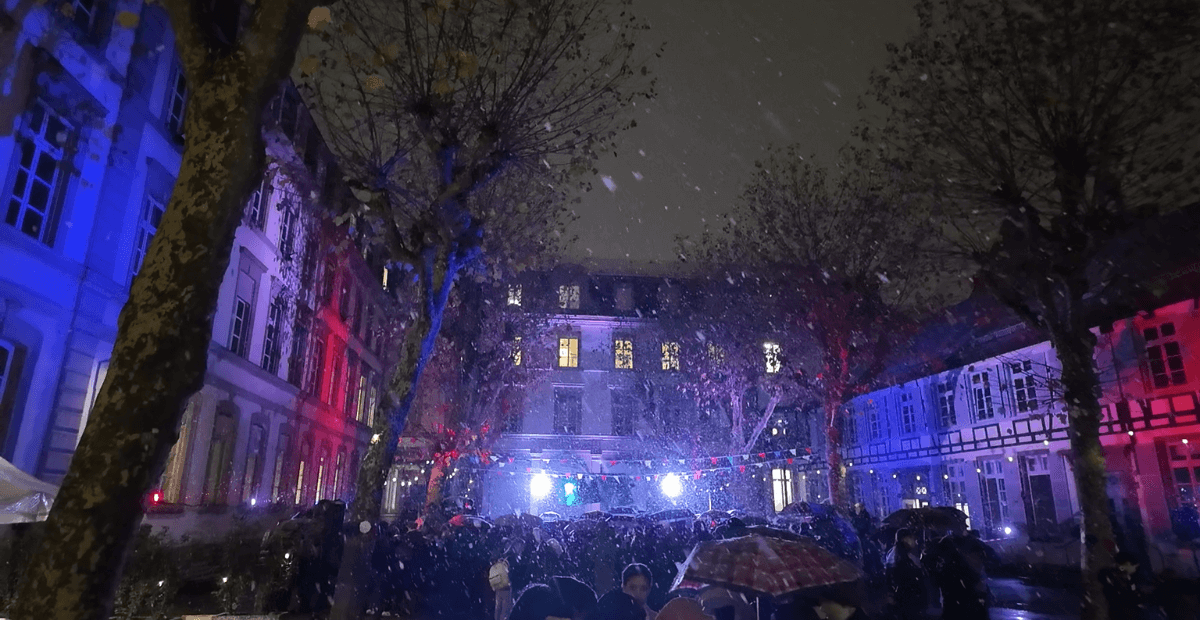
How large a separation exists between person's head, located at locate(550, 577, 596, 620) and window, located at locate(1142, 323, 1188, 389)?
1701cm

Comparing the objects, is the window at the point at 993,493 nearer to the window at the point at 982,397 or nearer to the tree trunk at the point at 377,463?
the window at the point at 982,397

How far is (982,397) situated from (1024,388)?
194 centimetres

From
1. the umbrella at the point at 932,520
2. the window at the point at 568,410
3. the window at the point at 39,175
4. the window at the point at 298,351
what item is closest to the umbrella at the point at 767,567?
the umbrella at the point at 932,520

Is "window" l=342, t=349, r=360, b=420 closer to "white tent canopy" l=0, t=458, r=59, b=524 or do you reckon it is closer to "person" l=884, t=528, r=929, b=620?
"white tent canopy" l=0, t=458, r=59, b=524

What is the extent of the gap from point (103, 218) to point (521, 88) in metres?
7.51

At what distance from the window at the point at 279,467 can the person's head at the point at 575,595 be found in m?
17.2

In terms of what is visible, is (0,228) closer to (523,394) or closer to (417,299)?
(417,299)

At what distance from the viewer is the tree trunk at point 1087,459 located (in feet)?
33.2

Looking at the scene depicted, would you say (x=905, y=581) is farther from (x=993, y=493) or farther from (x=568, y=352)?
(x=568, y=352)

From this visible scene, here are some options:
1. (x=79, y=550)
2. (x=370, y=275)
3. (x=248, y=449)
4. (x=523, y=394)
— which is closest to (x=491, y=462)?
(x=523, y=394)

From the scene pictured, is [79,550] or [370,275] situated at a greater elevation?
[370,275]

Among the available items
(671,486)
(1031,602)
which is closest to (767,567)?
(1031,602)

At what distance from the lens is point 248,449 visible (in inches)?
731

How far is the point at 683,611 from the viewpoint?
565 cm
